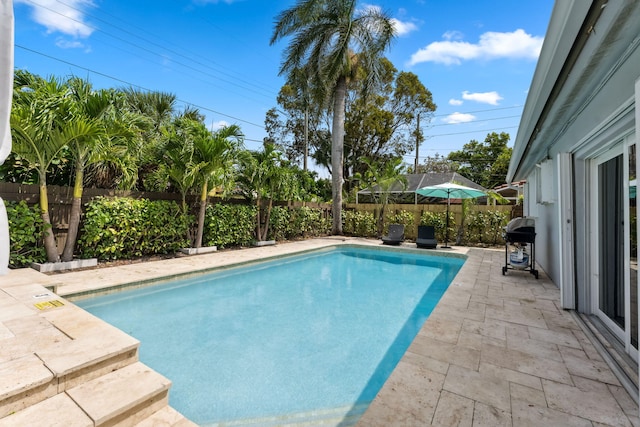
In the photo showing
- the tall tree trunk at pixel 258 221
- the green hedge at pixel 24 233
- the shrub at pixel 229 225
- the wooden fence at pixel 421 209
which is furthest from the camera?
the wooden fence at pixel 421 209

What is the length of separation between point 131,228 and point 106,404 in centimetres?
641

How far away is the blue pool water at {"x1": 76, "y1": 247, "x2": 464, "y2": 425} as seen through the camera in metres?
2.98

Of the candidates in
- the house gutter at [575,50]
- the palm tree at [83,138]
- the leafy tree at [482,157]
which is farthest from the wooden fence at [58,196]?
the leafy tree at [482,157]

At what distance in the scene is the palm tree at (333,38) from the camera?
13.2 metres

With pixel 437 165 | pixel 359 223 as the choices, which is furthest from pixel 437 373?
pixel 437 165

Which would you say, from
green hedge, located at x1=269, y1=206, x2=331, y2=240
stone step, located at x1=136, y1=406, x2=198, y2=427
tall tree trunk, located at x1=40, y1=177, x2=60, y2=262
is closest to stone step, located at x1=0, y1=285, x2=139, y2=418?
stone step, located at x1=136, y1=406, x2=198, y2=427

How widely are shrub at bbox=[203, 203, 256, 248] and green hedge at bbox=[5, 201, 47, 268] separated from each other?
160 inches

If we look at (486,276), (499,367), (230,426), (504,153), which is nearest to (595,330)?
(499,367)

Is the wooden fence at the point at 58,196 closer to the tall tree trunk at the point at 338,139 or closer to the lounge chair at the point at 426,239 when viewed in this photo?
the tall tree trunk at the point at 338,139

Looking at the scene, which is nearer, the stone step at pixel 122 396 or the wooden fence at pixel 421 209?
the stone step at pixel 122 396

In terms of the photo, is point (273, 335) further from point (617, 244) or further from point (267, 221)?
point (267, 221)

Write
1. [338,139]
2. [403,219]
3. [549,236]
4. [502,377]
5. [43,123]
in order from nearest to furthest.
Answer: [502,377]
[43,123]
[549,236]
[403,219]
[338,139]

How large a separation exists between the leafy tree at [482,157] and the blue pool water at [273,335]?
29.2 meters

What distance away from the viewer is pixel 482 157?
34.7 meters
